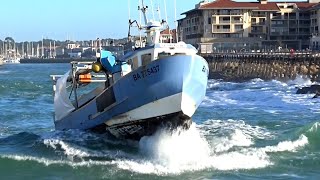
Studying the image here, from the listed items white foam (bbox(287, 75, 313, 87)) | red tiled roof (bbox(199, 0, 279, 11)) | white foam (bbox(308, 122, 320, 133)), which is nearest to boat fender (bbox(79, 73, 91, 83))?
white foam (bbox(308, 122, 320, 133))

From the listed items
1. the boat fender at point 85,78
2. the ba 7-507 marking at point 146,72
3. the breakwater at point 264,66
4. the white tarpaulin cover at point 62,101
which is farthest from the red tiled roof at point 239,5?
the ba 7-507 marking at point 146,72

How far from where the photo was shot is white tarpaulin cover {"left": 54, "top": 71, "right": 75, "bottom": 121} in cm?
2175

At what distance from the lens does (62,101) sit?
22.0 metres

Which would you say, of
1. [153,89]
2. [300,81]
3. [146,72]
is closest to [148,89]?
[153,89]

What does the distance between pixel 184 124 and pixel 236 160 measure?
1930mm

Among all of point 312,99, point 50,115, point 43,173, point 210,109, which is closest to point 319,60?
point 312,99

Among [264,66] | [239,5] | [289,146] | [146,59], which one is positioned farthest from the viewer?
[239,5]

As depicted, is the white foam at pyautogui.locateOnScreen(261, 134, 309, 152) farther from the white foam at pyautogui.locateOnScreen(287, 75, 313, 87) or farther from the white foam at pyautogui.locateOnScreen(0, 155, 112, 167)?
the white foam at pyautogui.locateOnScreen(287, 75, 313, 87)

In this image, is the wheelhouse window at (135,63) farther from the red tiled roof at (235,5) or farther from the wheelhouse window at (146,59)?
the red tiled roof at (235,5)

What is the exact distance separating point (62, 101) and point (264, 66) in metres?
54.4

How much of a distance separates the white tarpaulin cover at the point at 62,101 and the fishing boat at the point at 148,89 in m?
1.42

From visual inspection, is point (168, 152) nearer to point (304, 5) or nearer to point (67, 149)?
point (67, 149)

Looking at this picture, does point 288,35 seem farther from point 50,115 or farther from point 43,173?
point 43,173

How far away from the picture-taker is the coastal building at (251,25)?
111062 millimetres
